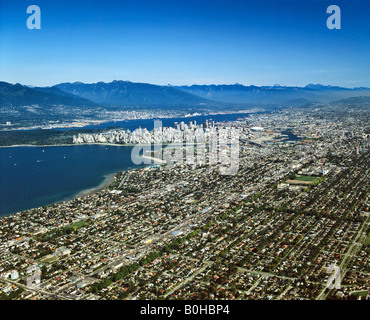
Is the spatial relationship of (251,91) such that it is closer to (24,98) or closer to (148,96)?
(148,96)

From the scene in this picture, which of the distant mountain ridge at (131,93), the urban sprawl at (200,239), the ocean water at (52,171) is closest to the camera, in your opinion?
the urban sprawl at (200,239)

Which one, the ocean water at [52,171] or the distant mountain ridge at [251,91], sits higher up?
the distant mountain ridge at [251,91]

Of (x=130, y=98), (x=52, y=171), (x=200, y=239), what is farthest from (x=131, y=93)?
(x=200, y=239)


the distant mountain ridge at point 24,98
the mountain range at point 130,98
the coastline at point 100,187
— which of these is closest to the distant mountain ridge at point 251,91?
the mountain range at point 130,98

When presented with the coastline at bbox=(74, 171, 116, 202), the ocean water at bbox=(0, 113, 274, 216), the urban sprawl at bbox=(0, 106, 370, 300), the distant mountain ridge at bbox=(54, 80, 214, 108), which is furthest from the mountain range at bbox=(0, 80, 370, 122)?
the urban sprawl at bbox=(0, 106, 370, 300)

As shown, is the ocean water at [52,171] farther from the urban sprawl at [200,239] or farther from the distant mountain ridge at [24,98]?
the distant mountain ridge at [24,98]

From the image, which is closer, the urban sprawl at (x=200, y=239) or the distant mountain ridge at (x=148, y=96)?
the urban sprawl at (x=200, y=239)

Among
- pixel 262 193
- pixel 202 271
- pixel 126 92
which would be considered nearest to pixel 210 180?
pixel 262 193

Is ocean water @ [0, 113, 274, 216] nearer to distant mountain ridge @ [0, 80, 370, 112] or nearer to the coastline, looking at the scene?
the coastline
